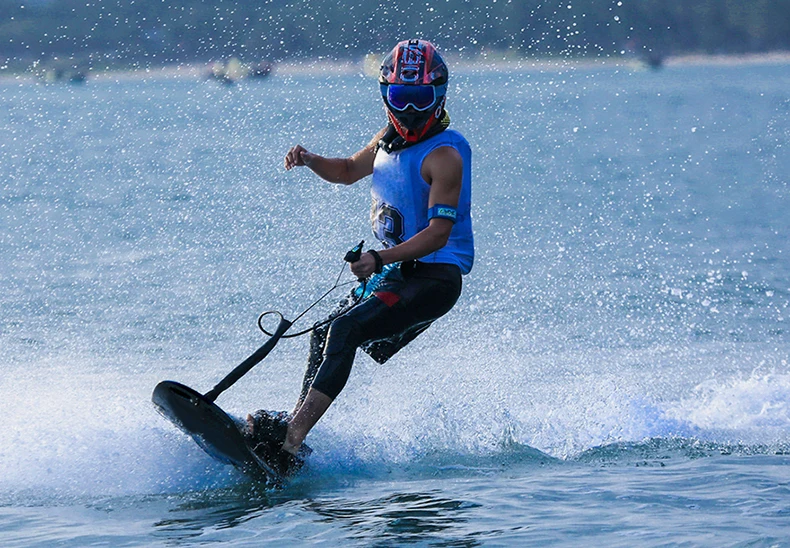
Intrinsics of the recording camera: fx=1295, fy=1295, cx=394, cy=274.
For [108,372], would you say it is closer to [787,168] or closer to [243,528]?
[243,528]

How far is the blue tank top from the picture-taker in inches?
236

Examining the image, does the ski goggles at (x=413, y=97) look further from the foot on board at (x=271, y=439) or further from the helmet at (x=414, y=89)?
the foot on board at (x=271, y=439)

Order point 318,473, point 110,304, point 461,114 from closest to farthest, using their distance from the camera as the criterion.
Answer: point 318,473 < point 110,304 < point 461,114

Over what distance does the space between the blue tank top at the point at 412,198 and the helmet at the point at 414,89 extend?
10 cm

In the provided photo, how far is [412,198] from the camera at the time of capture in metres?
6.00

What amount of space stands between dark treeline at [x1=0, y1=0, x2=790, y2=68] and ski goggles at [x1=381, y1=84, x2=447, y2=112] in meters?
64.4

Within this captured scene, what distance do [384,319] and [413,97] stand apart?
1031 mm

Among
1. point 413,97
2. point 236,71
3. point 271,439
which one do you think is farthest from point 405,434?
point 236,71

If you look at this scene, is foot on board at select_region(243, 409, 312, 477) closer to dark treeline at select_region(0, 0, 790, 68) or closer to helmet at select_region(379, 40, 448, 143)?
helmet at select_region(379, 40, 448, 143)

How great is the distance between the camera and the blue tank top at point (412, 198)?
5984 millimetres

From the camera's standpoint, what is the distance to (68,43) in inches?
3103

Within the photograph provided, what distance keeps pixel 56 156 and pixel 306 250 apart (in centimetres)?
2084

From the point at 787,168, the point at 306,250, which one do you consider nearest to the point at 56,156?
the point at 787,168

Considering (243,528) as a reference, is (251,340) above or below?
above
